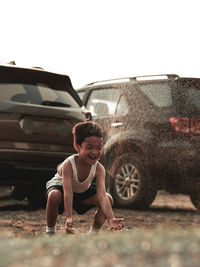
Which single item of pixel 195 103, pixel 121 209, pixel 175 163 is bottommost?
pixel 121 209

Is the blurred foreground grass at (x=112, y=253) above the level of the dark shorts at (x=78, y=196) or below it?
above

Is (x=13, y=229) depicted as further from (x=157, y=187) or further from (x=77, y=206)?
(x=157, y=187)

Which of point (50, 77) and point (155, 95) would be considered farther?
point (155, 95)

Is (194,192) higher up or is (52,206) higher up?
(52,206)

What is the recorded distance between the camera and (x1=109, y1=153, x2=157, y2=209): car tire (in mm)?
8227

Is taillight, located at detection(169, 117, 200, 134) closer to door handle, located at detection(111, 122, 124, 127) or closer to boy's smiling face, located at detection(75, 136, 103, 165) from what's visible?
door handle, located at detection(111, 122, 124, 127)

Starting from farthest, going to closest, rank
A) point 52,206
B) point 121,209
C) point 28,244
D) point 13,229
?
1. point 121,209
2. point 13,229
3. point 52,206
4. point 28,244

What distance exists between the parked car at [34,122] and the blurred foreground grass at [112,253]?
3838 mm

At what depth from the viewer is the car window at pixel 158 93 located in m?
8.09

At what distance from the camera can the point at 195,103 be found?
26.1 ft

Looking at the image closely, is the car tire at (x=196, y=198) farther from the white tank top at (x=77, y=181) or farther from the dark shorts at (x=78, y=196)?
the white tank top at (x=77, y=181)

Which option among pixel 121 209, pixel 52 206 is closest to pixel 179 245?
pixel 52 206

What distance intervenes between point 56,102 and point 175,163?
1.85 meters

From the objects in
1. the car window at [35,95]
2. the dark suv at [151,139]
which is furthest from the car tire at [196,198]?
the car window at [35,95]
